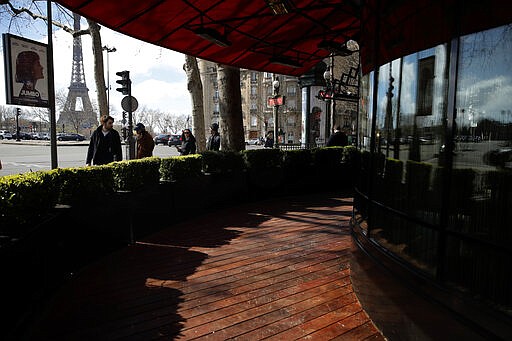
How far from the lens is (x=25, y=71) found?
5.06 m

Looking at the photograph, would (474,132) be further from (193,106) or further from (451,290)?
(193,106)

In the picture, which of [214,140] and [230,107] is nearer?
[230,107]

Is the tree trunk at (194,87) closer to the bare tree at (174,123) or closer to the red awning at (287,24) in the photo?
the red awning at (287,24)

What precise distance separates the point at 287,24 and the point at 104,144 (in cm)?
432

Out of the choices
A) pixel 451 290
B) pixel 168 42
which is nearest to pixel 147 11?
pixel 168 42

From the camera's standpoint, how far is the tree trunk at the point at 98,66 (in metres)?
15.3

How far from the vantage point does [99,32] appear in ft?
51.3

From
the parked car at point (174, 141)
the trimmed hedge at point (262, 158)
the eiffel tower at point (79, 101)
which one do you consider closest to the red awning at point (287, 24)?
the trimmed hedge at point (262, 158)

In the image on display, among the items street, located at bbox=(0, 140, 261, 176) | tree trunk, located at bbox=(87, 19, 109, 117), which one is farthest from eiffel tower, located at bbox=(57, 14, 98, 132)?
tree trunk, located at bbox=(87, 19, 109, 117)

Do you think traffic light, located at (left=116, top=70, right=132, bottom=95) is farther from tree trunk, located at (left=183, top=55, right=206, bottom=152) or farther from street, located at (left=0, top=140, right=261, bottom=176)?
street, located at (left=0, top=140, right=261, bottom=176)

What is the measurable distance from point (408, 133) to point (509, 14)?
1.11 m

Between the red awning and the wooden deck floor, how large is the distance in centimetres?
234

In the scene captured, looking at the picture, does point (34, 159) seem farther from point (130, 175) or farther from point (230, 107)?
point (130, 175)

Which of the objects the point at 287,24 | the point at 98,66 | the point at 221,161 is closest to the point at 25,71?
the point at 221,161
